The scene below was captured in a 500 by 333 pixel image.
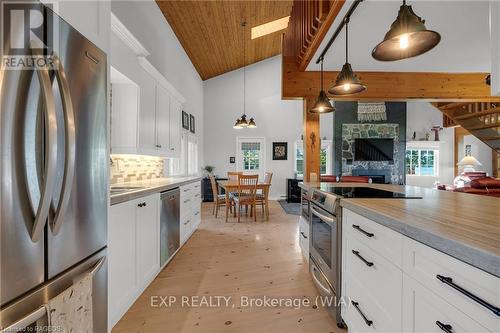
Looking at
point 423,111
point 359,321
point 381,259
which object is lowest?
point 359,321

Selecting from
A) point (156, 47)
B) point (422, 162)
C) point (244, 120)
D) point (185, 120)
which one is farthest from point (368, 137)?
point (156, 47)

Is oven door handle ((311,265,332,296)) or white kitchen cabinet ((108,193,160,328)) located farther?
oven door handle ((311,265,332,296))

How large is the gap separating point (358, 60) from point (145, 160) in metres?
3.17

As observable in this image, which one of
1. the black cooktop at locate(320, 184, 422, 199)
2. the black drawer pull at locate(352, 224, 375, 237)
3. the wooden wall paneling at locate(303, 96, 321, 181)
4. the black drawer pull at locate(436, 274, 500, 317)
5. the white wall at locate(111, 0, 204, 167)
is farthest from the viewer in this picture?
the wooden wall paneling at locate(303, 96, 321, 181)

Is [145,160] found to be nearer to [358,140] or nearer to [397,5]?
[397,5]

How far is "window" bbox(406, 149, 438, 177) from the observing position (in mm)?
8742

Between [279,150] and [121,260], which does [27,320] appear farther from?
[279,150]

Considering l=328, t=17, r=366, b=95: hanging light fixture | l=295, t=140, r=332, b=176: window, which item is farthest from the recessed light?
l=328, t=17, r=366, b=95: hanging light fixture

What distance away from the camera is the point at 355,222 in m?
1.44

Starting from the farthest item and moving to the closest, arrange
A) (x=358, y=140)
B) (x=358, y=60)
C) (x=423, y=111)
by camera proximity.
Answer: (x=423, y=111)
(x=358, y=140)
(x=358, y=60)

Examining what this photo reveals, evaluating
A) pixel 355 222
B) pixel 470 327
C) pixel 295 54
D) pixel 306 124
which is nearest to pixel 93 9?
pixel 355 222

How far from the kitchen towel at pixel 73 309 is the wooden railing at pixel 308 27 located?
2305 millimetres

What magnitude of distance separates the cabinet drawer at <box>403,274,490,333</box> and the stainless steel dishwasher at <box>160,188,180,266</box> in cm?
209

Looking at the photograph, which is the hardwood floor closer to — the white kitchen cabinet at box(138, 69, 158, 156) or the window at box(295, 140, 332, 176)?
the white kitchen cabinet at box(138, 69, 158, 156)
